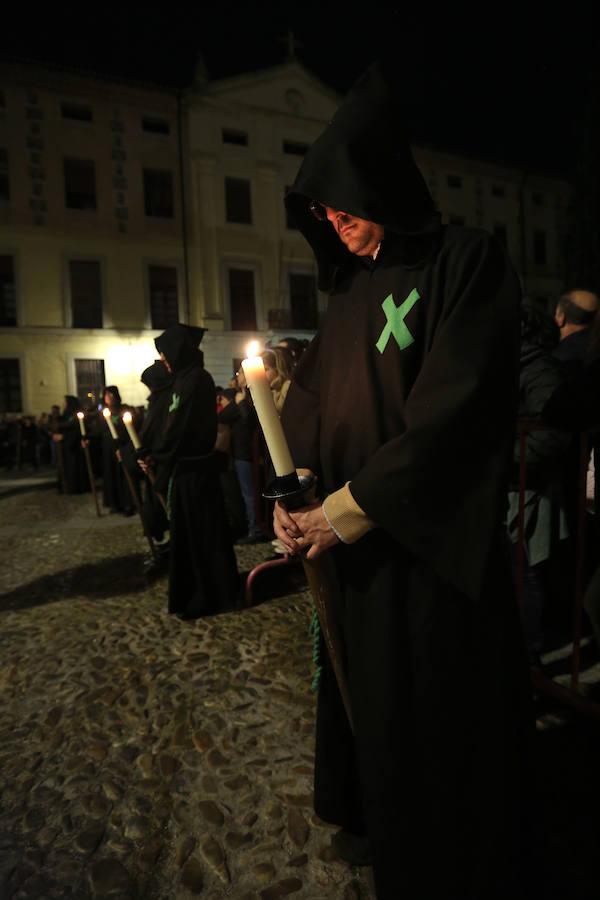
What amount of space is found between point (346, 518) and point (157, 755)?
6.06 feet

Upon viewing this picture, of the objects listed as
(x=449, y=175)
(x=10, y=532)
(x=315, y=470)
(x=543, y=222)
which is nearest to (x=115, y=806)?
(x=315, y=470)

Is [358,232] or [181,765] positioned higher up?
[358,232]

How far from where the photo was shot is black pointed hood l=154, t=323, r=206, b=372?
4.01 m

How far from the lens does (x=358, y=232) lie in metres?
1.43

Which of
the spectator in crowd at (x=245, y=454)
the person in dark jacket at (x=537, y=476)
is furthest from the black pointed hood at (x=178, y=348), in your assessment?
the person in dark jacket at (x=537, y=476)

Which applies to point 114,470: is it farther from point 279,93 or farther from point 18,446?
point 279,93

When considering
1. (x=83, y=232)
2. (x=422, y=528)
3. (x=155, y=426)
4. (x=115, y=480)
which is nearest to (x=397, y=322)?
(x=422, y=528)

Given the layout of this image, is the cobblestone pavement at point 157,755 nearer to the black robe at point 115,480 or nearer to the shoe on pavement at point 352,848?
the shoe on pavement at point 352,848

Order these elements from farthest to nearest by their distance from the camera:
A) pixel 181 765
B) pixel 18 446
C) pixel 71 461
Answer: pixel 18 446
pixel 71 461
pixel 181 765

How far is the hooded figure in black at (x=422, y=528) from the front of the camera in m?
1.18

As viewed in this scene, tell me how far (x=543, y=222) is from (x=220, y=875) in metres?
35.8

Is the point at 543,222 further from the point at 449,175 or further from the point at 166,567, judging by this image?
the point at 166,567

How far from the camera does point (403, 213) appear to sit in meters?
1.30

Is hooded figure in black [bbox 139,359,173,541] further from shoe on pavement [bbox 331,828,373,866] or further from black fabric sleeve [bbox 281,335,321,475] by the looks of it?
shoe on pavement [bbox 331,828,373,866]
